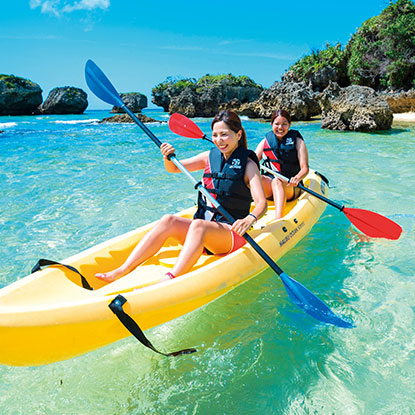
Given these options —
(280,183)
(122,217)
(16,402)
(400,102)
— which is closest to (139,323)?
(16,402)

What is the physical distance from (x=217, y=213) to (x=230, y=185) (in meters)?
0.22

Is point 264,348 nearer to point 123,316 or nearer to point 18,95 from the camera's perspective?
point 123,316

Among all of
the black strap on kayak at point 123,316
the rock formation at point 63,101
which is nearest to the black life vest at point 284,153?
the black strap on kayak at point 123,316

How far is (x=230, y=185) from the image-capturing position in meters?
2.39

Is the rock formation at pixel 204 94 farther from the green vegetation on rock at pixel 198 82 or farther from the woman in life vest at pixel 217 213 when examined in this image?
the woman in life vest at pixel 217 213

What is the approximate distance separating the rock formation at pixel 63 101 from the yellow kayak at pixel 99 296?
153 feet

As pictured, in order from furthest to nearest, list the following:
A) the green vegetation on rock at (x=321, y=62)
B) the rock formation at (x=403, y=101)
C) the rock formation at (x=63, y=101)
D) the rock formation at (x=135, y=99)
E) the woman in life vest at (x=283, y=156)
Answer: the rock formation at (x=135, y=99) < the rock formation at (x=63, y=101) < the green vegetation on rock at (x=321, y=62) < the rock formation at (x=403, y=101) < the woman in life vest at (x=283, y=156)

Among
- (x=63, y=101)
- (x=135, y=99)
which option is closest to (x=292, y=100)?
(x=63, y=101)

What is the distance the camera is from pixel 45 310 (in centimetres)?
156

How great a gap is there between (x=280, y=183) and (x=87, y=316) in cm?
239

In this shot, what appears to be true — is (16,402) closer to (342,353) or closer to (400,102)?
(342,353)

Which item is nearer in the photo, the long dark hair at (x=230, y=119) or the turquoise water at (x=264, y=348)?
the turquoise water at (x=264, y=348)

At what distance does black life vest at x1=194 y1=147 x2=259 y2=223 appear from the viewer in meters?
2.38

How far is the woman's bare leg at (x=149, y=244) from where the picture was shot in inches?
84.3
